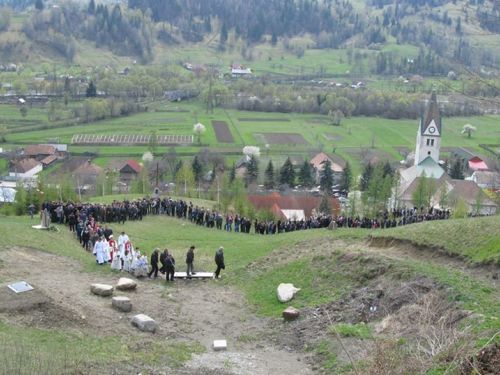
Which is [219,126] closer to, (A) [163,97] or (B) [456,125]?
(A) [163,97]

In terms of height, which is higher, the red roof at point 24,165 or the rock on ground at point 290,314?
the rock on ground at point 290,314

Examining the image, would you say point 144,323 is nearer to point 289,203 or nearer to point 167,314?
point 167,314

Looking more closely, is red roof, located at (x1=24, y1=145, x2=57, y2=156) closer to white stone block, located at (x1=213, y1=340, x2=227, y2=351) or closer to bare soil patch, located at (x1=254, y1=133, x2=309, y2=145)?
bare soil patch, located at (x1=254, y1=133, x2=309, y2=145)

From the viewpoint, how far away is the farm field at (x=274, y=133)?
356 feet

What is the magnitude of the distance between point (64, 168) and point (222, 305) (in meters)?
79.4

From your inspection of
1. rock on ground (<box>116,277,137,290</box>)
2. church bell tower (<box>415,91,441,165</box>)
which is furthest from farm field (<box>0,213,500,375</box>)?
church bell tower (<box>415,91,441,165</box>)

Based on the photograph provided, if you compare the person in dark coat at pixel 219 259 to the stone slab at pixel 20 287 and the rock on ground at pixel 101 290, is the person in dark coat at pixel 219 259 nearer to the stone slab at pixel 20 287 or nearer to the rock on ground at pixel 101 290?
the rock on ground at pixel 101 290

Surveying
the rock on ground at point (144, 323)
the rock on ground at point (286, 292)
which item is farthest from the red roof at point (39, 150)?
the rock on ground at point (144, 323)

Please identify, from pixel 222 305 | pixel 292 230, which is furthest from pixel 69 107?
pixel 222 305

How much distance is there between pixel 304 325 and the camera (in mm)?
18188

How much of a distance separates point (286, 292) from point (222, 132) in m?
102

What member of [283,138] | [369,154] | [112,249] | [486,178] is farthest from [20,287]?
[283,138]

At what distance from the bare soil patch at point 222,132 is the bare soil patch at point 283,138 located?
5953 mm

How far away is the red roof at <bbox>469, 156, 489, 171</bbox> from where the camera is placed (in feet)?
322
